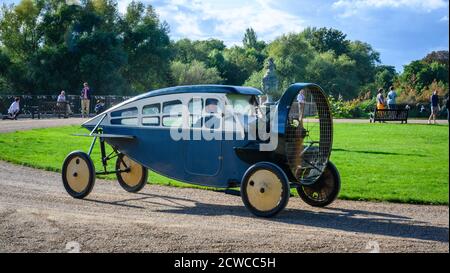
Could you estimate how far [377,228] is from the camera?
8875 millimetres

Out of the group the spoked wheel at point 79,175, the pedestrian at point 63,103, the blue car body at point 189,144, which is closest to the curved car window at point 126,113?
the blue car body at point 189,144

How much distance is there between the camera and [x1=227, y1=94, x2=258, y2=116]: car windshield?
10.3m

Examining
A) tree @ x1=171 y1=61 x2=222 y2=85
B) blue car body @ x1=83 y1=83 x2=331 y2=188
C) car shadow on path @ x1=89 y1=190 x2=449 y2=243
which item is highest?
tree @ x1=171 y1=61 x2=222 y2=85

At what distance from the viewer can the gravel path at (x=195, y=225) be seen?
7539 mm

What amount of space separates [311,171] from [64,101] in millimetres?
36001

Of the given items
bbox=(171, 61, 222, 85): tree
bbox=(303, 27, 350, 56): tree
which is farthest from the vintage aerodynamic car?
bbox=(303, 27, 350, 56): tree

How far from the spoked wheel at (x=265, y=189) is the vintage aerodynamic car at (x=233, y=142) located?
16 mm

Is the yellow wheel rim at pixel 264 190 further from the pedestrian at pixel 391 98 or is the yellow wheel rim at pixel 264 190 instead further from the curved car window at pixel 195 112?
the pedestrian at pixel 391 98

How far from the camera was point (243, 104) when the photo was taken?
10.5 meters

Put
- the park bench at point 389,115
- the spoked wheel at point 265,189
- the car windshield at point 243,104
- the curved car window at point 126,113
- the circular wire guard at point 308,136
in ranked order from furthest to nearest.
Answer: the park bench at point 389,115 → the curved car window at point 126,113 → the car windshield at point 243,104 → the circular wire guard at point 308,136 → the spoked wheel at point 265,189

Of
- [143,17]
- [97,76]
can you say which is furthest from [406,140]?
[143,17]

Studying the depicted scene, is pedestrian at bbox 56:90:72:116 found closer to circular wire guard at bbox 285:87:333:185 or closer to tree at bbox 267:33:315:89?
circular wire guard at bbox 285:87:333:185

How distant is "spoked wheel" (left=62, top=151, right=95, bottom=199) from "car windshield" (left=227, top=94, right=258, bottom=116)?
307 cm
